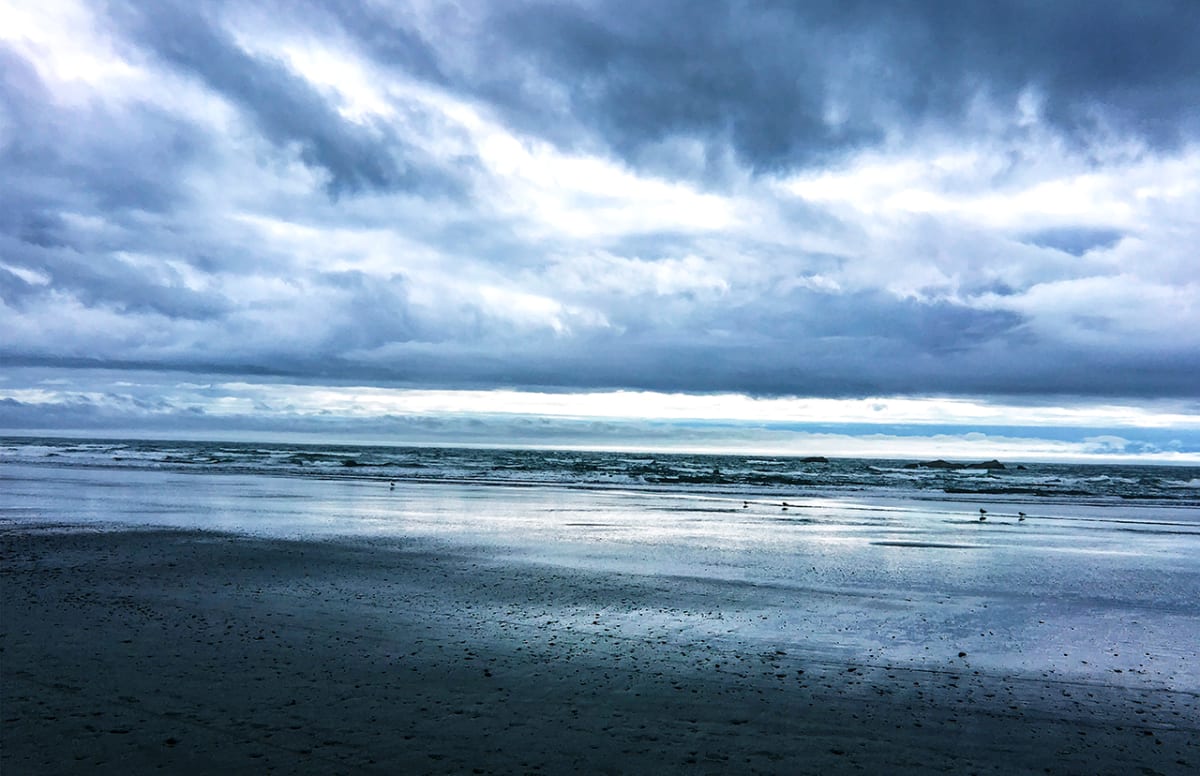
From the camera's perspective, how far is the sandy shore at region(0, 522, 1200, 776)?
25.9ft

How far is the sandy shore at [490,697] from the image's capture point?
789cm

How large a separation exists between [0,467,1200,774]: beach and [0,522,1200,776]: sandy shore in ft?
0.14

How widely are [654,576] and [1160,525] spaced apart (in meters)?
32.7

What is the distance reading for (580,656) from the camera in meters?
11.5

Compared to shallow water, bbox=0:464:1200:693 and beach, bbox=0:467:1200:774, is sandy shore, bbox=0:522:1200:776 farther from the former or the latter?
shallow water, bbox=0:464:1200:693

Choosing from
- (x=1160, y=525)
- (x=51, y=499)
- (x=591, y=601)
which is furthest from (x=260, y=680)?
(x=1160, y=525)

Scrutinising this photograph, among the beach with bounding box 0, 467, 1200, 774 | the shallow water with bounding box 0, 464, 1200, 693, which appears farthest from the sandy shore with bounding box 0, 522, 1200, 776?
the shallow water with bounding box 0, 464, 1200, 693

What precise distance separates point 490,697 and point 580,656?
2.28m

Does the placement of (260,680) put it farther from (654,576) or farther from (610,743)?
(654,576)

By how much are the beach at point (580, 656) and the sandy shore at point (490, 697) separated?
0.14ft

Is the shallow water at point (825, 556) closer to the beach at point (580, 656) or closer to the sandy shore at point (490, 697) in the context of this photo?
the beach at point (580, 656)

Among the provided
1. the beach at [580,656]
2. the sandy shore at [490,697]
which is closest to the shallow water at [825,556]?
the beach at [580,656]

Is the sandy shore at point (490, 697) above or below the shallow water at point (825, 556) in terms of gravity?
above

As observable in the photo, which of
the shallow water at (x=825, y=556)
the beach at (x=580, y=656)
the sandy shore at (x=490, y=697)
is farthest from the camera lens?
the shallow water at (x=825, y=556)
